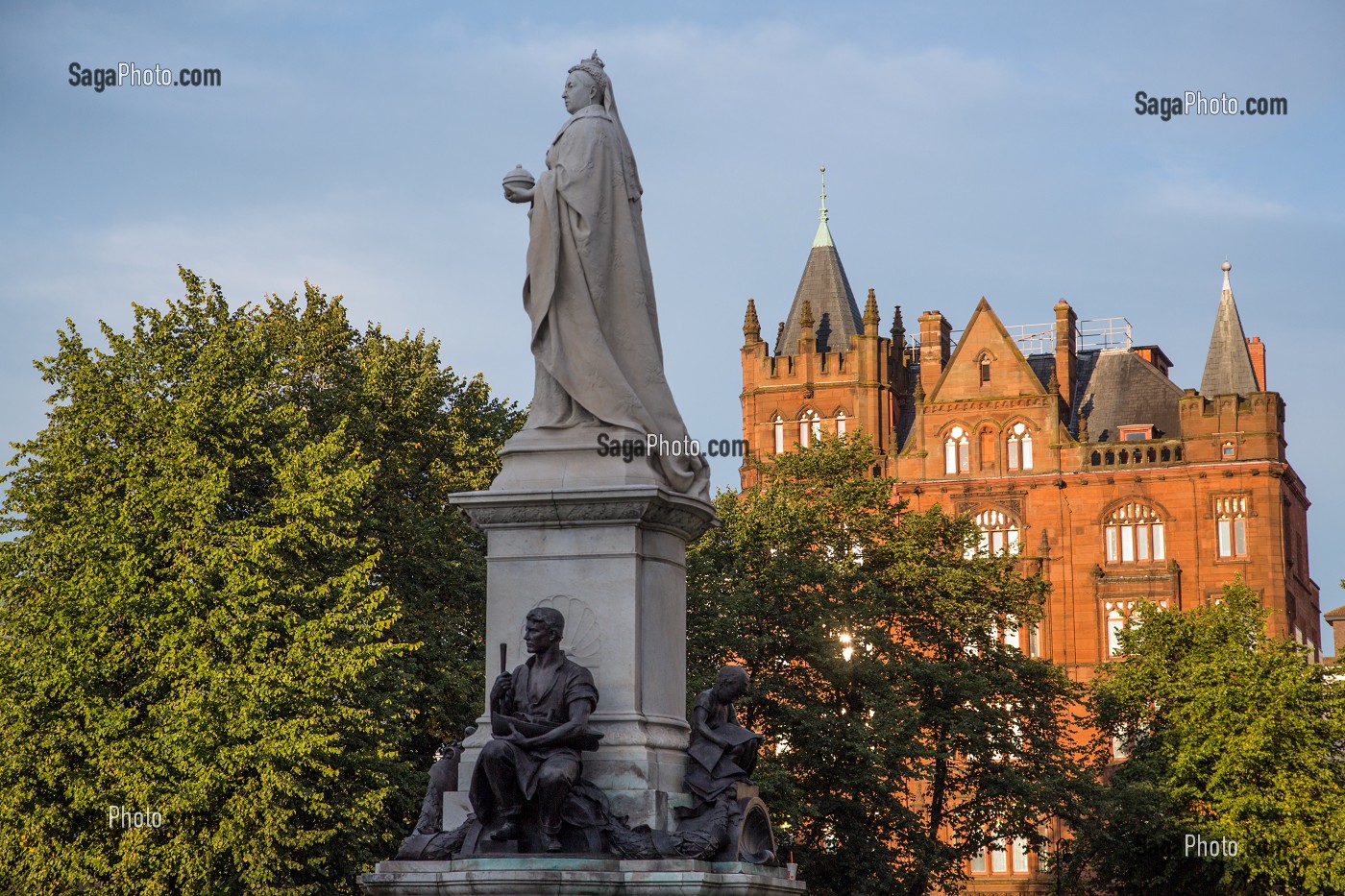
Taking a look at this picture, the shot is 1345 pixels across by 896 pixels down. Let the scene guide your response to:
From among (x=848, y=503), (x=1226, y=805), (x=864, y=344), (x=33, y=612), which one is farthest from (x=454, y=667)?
(x=864, y=344)

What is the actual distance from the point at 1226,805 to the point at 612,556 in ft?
127

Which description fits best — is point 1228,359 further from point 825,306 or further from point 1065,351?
point 825,306

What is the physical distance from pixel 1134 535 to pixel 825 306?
18.5 m

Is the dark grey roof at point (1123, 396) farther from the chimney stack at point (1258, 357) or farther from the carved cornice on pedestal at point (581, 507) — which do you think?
the carved cornice on pedestal at point (581, 507)

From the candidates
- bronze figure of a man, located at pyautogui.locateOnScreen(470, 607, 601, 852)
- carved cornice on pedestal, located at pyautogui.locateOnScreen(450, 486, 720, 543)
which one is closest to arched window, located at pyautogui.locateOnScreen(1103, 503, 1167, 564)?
carved cornice on pedestal, located at pyautogui.locateOnScreen(450, 486, 720, 543)

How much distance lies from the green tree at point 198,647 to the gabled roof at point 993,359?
46.1 m

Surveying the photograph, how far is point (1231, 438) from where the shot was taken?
252ft

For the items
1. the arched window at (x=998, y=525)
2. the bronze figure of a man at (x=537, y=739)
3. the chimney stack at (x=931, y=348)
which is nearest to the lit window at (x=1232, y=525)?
the arched window at (x=998, y=525)

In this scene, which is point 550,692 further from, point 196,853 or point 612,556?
point 196,853

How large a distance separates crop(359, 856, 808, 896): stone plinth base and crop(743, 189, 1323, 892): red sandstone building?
62.7 meters

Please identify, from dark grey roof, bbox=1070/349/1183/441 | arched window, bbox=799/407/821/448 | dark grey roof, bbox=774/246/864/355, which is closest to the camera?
dark grey roof, bbox=1070/349/1183/441

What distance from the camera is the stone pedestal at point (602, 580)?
41.6 ft

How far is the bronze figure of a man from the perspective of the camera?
1184cm

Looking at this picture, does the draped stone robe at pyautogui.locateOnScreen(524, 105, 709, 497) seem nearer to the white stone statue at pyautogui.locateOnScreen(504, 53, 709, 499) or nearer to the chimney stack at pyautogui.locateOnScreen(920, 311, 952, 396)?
the white stone statue at pyautogui.locateOnScreen(504, 53, 709, 499)
